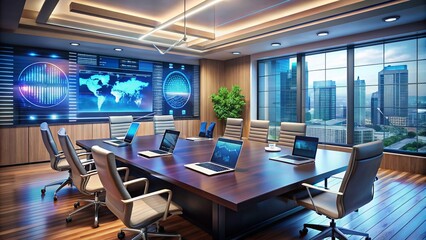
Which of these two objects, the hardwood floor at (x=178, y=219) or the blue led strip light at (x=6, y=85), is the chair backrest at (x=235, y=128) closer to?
the hardwood floor at (x=178, y=219)

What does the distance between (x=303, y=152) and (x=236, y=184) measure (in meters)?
1.27

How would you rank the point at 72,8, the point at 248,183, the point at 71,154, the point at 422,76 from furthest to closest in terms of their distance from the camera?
the point at 422,76
the point at 72,8
the point at 71,154
the point at 248,183

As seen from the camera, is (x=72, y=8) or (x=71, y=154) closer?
(x=71, y=154)

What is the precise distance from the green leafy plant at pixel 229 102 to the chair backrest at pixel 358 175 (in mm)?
5299

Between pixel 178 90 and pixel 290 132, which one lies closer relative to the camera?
pixel 290 132

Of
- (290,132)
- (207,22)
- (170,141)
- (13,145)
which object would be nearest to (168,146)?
(170,141)

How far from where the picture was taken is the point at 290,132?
13.6 feet

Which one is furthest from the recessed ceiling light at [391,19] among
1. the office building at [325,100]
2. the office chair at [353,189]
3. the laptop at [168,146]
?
the laptop at [168,146]

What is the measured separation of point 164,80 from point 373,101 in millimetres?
5172

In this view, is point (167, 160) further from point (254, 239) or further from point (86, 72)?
point (86, 72)

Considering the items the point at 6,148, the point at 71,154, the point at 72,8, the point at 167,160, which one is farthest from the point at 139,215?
the point at 6,148

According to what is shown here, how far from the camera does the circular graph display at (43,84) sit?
569cm

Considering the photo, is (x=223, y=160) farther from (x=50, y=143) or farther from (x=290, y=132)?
(x=50, y=143)

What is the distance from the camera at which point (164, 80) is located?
7.61 m
